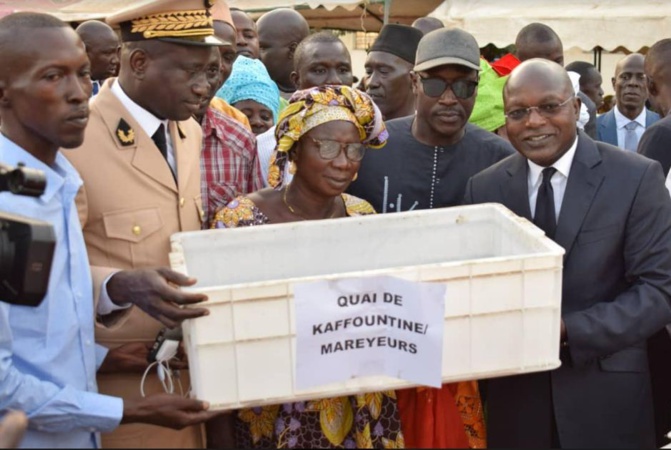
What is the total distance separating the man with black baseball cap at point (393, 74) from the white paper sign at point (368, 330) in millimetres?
2852

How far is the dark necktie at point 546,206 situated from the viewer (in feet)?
11.0

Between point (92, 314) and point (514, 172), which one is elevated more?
point (514, 172)

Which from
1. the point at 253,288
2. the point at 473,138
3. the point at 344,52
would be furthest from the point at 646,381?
the point at 344,52

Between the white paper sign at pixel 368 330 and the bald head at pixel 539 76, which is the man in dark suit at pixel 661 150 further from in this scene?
the white paper sign at pixel 368 330

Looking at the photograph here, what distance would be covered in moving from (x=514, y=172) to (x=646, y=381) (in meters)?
0.95

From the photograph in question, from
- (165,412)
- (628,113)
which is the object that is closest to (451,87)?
(165,412)

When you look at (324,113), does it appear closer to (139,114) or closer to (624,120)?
(139,114)

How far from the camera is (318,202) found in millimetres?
3439

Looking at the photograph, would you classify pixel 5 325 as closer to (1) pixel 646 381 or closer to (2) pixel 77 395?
(2) pixel 77 395

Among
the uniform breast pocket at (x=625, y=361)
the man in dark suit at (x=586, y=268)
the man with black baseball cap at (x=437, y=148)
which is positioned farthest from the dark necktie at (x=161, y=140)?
the uniform breast pocket at (x=625, y=361)

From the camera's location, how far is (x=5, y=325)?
2.51m

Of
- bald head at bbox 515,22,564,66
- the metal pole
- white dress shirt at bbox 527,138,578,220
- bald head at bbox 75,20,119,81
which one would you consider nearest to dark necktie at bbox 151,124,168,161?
white dress shirt at bbox 527,138,578,220

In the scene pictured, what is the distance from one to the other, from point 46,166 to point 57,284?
14.0 inches

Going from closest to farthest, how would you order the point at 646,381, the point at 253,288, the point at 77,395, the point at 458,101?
the point at 253,288 → the point at 77,395 → the point at 646,381 → the point at 458,101
